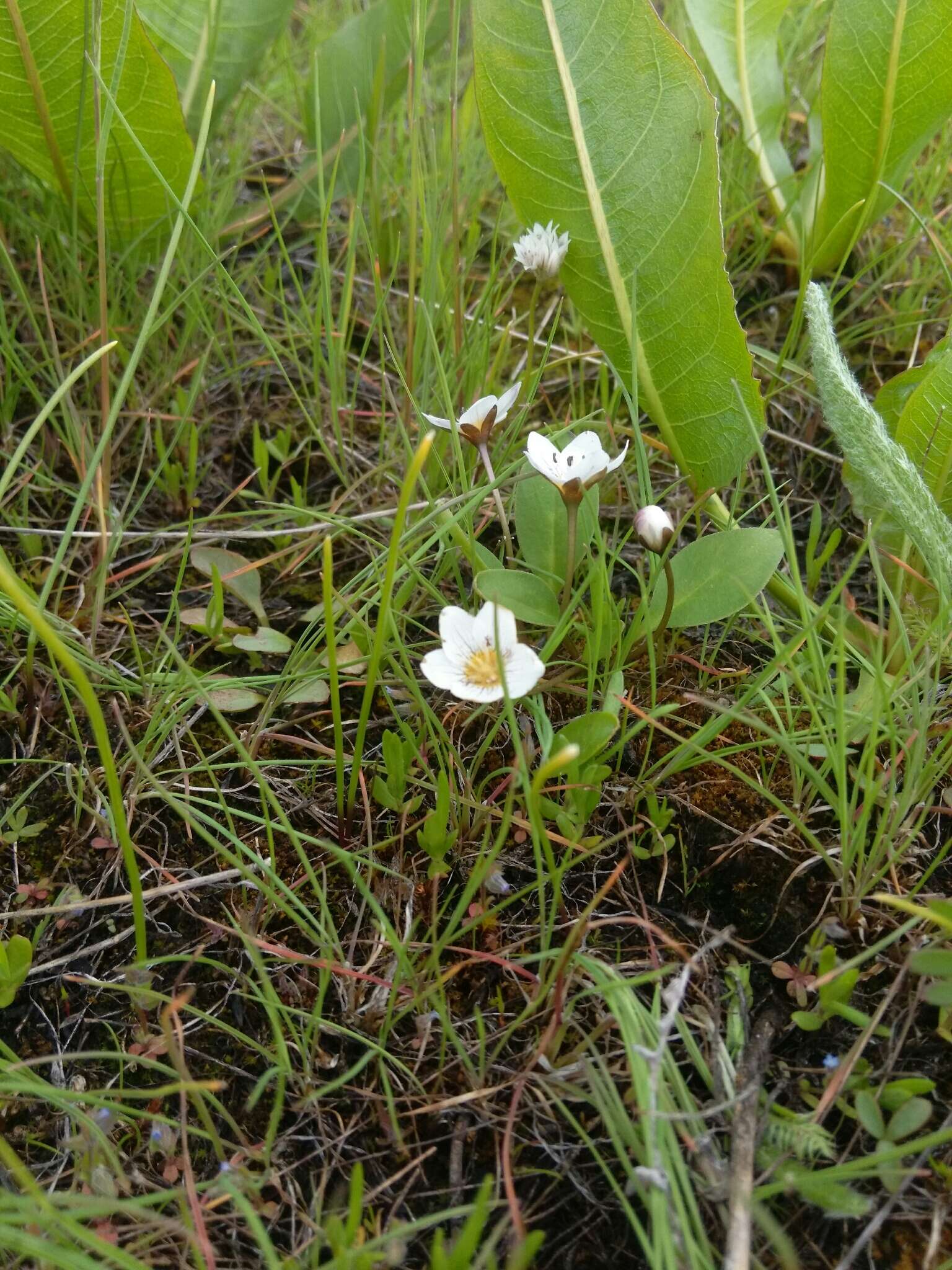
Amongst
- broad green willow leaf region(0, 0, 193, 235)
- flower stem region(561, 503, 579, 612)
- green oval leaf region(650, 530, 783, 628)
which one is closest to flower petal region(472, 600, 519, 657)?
flower stem region(561, 503, 579, 612)

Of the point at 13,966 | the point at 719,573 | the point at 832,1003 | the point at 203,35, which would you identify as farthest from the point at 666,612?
the point at 203,35

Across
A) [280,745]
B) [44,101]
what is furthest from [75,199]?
[280,745]

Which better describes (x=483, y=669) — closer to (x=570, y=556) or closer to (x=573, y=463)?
(x=570, y=556)

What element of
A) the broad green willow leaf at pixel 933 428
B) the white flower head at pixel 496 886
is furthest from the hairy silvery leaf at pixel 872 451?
the white flower head at pixel 496 886

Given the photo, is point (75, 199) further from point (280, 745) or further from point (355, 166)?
point (280, 745)

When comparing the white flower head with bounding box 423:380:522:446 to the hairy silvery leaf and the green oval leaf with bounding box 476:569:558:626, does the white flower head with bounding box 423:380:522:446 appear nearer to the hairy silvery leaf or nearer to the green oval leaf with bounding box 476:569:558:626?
Answer: the green oval leaf with bounding box 476:569:558:626
